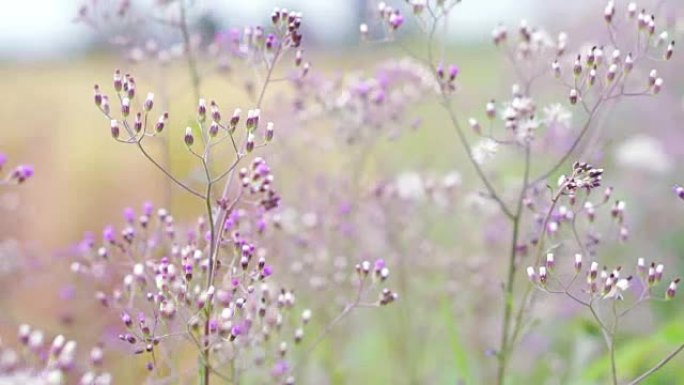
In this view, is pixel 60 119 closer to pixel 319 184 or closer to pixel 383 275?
pixel 319 184

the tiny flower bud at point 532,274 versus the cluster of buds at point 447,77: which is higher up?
the cluster of buds at point 447,77

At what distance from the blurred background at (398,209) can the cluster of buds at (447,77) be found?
13.5 inches

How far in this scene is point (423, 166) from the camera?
3.68 meters

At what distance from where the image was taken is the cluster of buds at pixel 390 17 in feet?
8.13

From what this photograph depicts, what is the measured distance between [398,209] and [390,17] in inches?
46.0

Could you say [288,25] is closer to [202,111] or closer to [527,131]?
[202,111]

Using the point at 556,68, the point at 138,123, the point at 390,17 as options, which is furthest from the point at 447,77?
the point at 138,123

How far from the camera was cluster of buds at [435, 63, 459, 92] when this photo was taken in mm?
2449

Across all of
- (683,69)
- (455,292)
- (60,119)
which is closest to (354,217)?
(455,292)

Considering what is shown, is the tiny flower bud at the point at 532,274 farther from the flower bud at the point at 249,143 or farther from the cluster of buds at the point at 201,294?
the flower bud at the point at 249,143

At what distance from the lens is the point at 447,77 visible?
8.20 ft

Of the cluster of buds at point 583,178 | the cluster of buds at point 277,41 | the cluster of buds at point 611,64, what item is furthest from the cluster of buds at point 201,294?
the cluster of buds at point 611,64

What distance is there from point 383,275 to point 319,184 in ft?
5.04

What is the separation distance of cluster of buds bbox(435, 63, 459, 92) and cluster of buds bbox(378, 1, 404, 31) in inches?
6.0
